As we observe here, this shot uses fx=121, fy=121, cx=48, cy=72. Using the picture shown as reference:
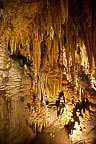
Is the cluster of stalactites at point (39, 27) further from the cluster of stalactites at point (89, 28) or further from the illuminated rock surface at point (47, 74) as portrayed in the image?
the cluster of stalactites at point (89, 28)

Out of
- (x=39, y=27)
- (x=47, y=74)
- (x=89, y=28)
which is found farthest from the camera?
(x=47, y=74)

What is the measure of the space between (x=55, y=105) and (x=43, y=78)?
1.29m

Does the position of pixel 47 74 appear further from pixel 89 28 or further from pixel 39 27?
pixel 89 28

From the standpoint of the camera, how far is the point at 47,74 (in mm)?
5156

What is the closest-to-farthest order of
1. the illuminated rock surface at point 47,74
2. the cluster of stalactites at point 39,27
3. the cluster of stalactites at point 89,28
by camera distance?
the cluster of stalactites at point 89,28, the cluster of stalactites at point 39,27, the illuminated rock surface at point 47,74

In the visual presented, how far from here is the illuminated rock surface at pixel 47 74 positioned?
9.18ft

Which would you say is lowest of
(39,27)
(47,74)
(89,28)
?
(47,74)

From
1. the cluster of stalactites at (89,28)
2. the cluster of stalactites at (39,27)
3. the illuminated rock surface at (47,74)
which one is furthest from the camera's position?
the illuminated rock surface at (47,74)

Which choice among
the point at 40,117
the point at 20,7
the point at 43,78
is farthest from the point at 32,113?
the point at 20,7

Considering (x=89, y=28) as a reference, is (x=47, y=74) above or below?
below

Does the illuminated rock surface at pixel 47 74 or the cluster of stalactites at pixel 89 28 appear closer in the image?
the cluster of stalactites at pixel 89 28

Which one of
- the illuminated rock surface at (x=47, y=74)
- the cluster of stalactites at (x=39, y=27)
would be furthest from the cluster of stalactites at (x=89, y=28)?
the cluster of stalactites at (x=39, y=27)

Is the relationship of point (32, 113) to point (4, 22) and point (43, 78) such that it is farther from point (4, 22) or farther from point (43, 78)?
point (4, 22)

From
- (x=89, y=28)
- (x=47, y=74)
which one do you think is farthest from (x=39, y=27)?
(x=47, y=74)
